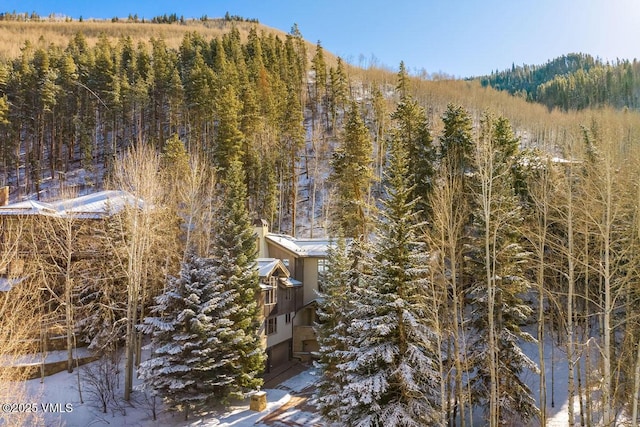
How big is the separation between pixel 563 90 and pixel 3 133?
11119cm

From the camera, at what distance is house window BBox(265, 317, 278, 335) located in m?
26.1

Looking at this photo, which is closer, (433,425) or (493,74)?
(433,425)

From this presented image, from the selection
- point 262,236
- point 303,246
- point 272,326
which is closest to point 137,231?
point 272,326

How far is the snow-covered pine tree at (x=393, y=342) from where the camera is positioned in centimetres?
1384

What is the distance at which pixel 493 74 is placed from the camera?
178 m

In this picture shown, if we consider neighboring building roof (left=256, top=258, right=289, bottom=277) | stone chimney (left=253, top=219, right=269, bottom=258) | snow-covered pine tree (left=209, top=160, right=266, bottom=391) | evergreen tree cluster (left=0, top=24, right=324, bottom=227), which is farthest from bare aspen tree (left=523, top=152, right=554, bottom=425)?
evergreen tree cluster (left=0, top=24, right=324, bottom=227)

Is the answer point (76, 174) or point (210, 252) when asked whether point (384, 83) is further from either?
point (210, 252)

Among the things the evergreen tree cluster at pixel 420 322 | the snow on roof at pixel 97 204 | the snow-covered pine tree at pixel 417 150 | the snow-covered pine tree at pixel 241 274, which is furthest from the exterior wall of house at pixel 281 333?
the snow-covered pine tree at pixel 417 150

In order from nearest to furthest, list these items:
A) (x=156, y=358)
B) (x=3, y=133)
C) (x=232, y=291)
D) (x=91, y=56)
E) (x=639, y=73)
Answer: (x=156, y=358) → (x=232, y=291) → (x=3, y=133) → (x=91, y=56) → (x=639, y=73)

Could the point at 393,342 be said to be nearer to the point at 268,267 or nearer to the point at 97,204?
the point at 268,267

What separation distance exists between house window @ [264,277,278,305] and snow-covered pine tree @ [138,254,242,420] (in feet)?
16.3

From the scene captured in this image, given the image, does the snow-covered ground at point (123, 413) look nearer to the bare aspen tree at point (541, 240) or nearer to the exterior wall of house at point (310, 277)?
the bare aspen tree at point (541, 240)

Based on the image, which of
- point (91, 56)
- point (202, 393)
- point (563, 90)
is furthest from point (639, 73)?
point (202, 393)

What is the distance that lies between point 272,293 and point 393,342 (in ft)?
42.5
